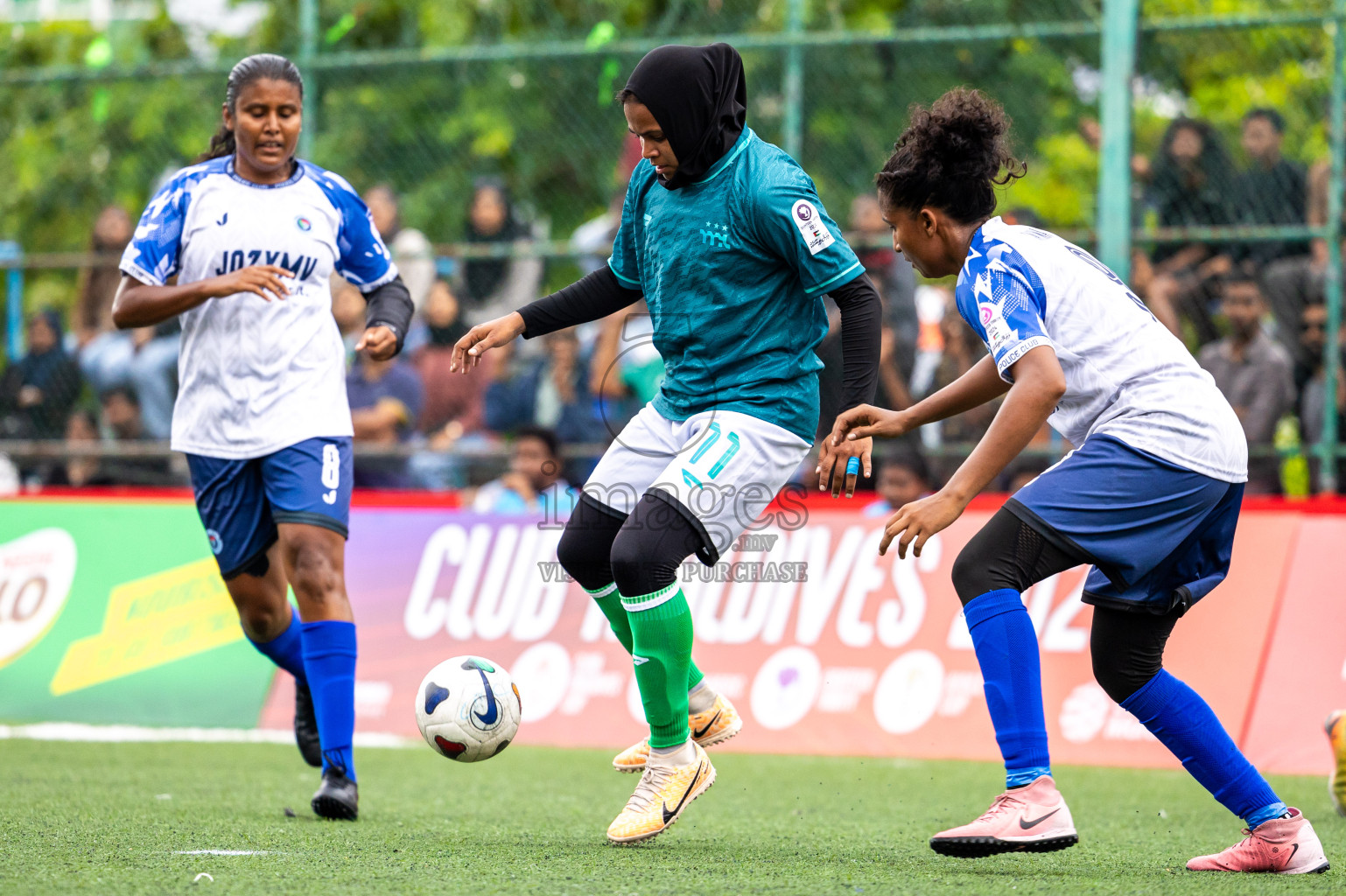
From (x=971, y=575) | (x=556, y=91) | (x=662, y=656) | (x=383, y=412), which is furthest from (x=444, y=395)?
(x=971, y=575)

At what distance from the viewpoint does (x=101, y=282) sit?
11.0m

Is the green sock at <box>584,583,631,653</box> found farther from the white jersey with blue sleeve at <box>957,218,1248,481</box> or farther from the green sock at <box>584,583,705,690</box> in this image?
the white jersey with blue sleeve at <box>957,218,1248,481</box>

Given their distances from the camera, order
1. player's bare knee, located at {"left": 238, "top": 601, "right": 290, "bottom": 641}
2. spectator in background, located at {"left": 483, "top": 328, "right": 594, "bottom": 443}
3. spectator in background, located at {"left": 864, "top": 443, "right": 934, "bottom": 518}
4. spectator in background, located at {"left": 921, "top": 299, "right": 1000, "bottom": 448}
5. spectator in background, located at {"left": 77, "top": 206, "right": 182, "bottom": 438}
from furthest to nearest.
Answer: spectator in background, located at {"left": 77, "top": 206, "right": 182, "bottom": 438}, spectator in background, located at {"left": 483, "top": 328, "right": 594, "bottom": 443}, spectator in background, located at {"left": 921, "top": 299, "right": 1000, "bottom": 448}, spectator in background, located at {"left": 864, "top": 443, "right": 934, "bottom": 518}, player's bare knee, located at {"left": 238, "top": 601, "right": 290, "bottom": 641}

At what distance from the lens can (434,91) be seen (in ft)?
34.4

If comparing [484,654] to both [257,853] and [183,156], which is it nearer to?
[257,853]

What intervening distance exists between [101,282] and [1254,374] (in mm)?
7763

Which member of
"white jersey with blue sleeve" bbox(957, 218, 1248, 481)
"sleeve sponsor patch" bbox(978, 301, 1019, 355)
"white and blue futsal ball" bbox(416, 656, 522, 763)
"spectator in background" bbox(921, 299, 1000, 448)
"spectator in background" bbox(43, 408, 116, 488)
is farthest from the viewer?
"spectator in background" bbox(43, 408, 116, 488)

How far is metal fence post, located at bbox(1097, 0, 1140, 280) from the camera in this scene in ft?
28.2

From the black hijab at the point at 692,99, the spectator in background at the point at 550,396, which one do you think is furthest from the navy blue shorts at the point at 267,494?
the spectator in background at the point at 550,396

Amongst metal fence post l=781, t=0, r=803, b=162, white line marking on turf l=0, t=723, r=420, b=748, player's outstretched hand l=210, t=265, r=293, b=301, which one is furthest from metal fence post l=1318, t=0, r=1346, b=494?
player's outstretched hand l=210, t=265, r=293, b=301

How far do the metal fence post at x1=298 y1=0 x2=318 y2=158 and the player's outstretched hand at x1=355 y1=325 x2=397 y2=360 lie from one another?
5.40 metres

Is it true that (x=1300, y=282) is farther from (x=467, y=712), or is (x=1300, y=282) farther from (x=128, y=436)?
(x=128, y=436)

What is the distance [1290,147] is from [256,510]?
6.20 metres

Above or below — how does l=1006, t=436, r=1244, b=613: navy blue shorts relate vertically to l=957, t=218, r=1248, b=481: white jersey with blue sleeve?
below
